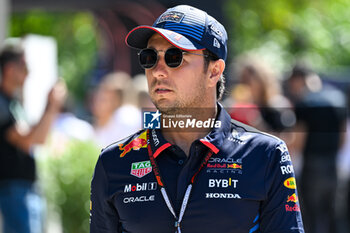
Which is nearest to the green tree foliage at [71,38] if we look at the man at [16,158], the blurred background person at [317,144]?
the blurred background person at [317,144]

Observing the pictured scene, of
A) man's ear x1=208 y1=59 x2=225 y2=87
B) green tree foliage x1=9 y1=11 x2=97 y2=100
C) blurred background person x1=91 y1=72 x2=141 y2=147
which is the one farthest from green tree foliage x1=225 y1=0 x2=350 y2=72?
man's ear x1=208 y1=59 x2=225 y2=87

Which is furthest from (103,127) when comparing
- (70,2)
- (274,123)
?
(70,2)

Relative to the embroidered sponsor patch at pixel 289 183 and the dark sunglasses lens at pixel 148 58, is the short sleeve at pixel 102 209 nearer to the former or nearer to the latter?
the dark sunglasses lens at pixel 148 58

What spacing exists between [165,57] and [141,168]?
47 centimetres

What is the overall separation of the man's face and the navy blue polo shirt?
0.15 metres

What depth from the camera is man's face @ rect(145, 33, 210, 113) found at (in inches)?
101

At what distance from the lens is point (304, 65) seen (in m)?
7.86

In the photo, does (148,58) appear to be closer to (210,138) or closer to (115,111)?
(210,138)

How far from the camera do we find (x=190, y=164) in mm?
2521

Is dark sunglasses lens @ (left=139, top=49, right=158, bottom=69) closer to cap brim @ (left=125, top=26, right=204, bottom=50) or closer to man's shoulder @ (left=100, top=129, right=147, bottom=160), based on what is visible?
cap brim @ (left=125, top=26, right=204, bottom=50)

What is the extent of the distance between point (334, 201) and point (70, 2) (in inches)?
216

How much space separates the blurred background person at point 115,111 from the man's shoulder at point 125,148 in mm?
4040

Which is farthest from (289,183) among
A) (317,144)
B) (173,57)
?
(317,144)

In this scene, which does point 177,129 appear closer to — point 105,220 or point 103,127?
point 105,220
